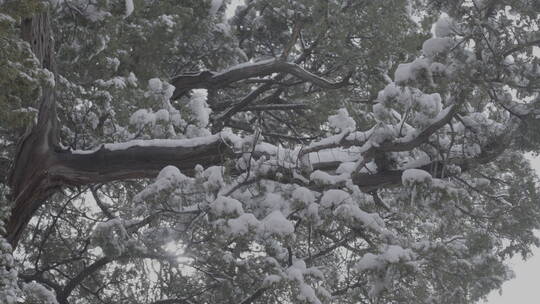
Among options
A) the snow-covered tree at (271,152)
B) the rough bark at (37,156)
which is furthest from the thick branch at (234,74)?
the rough bark at (37,156)

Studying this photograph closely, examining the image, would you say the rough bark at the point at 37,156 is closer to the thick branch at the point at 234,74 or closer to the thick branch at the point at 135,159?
the thick branch at the point at 135,159

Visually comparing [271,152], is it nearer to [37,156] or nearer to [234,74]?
[37,156]

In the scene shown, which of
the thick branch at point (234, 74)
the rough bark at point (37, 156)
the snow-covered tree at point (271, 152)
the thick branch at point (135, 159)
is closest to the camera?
the snow-covered tree at point (271, 152)

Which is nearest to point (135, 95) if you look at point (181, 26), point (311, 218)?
point (181, 26)

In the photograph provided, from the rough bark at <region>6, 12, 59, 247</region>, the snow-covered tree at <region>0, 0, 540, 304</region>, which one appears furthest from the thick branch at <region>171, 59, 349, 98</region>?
the rough bark at <region>6, 12, 59, 247</region>

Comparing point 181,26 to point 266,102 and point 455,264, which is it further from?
point 455,264

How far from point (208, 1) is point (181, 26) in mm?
749

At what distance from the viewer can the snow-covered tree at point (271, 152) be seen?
4.83 m

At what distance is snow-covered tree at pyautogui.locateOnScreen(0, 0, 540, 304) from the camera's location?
15.9ft

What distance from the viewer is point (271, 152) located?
19.1ft

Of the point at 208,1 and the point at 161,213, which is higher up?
the point at 208,1

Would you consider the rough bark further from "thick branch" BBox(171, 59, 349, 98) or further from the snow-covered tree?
"thick branch" BBox(171, 59, 349, 98)

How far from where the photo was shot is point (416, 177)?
4.91 m

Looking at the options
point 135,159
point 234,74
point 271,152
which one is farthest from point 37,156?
point 234,74
